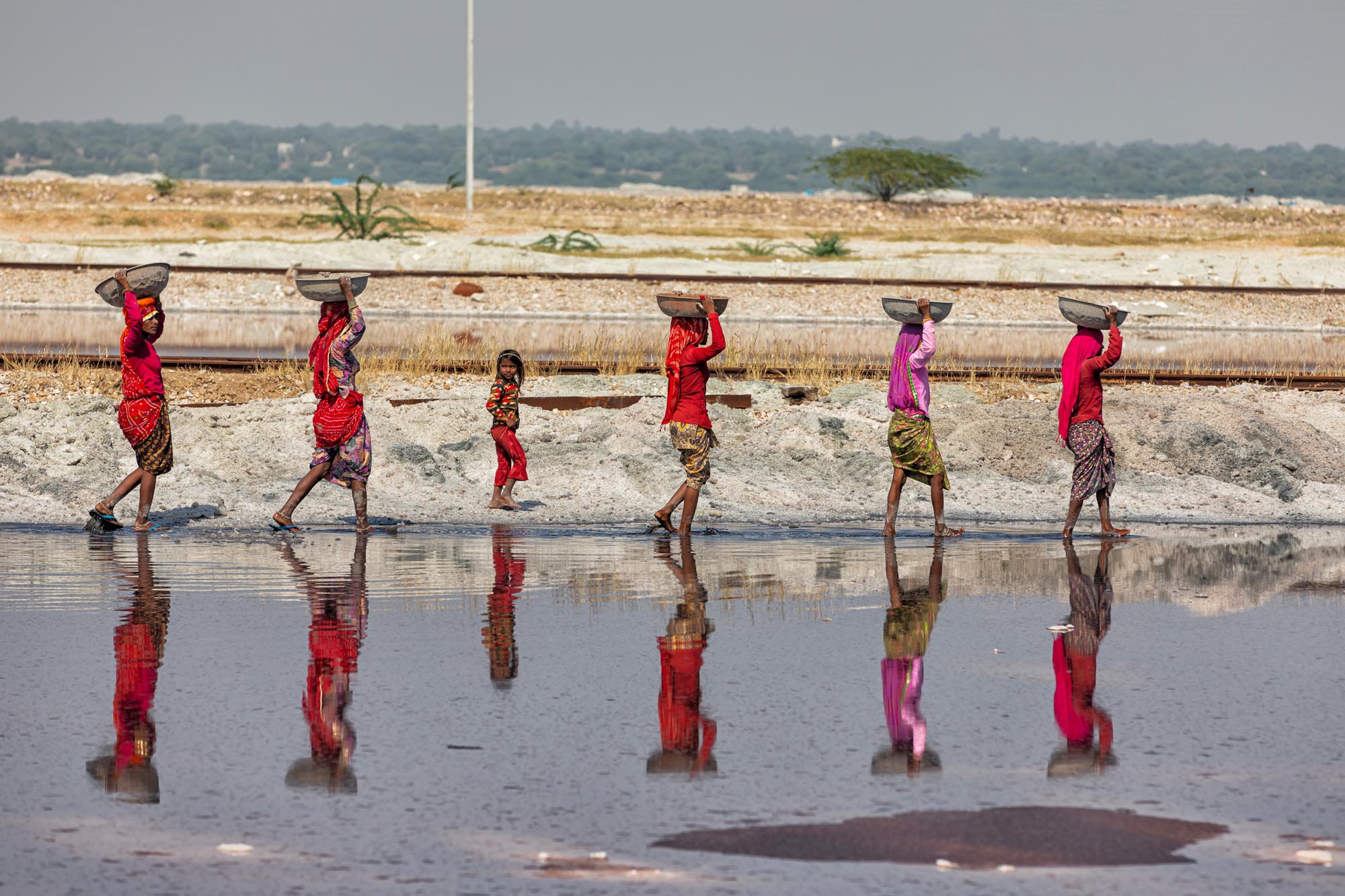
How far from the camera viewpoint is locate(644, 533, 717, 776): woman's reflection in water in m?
6.46

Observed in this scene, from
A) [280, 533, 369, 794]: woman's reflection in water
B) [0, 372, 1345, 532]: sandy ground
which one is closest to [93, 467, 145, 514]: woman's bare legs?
[0, 372, 1345, 532]: sandy ground

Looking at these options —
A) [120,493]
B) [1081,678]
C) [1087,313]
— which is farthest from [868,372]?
[1081,678]

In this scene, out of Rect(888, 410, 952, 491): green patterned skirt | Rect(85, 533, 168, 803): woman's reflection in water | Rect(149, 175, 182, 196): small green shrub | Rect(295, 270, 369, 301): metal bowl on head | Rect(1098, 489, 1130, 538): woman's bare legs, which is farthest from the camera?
Rect(149, 175, 182, 196): small green shrub

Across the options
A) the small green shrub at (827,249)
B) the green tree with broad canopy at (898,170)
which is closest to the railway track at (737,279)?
the small green shrub at (827,249)

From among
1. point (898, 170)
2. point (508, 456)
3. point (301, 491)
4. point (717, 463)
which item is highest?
point (898, 170)

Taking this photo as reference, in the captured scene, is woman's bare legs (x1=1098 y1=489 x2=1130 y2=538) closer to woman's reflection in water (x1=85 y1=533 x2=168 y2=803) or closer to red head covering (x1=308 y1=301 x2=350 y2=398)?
red head covering (x1=308 y1=301 x2=350 y2=398)

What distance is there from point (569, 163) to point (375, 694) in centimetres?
19031

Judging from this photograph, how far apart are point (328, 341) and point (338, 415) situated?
1.83 feet

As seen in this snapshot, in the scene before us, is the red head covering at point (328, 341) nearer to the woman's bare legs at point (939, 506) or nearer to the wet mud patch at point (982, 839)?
the woman's bare legs at point (939, 506)

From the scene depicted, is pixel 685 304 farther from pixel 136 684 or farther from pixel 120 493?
pixel 136 684

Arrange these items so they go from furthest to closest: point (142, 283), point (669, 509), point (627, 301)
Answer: point (627, 301), point (669, 509), point (142, 283)

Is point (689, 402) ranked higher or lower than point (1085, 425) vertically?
higher

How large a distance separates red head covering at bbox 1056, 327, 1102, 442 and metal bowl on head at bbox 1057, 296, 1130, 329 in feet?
0.41

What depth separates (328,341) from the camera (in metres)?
11.9
